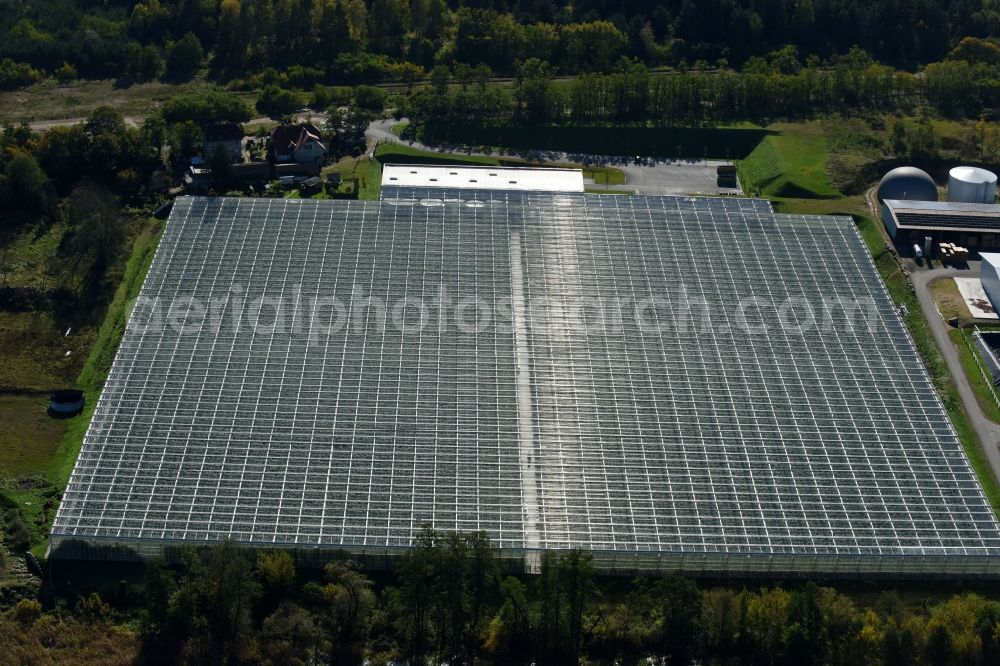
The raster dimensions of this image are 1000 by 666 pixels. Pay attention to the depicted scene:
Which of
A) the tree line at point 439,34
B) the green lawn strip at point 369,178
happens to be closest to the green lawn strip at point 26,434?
the green lawn strip at point 369,178

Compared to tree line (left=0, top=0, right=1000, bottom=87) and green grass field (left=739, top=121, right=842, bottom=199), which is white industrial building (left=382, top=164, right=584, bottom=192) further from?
tree line (left=0, top=0, right=1000, bottom=87)

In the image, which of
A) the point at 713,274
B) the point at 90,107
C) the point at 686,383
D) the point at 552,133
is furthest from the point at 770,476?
the point at 90,107

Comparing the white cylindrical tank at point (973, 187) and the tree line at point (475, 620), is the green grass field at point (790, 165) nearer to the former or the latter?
the white cylindrical tank at point (973, 187)

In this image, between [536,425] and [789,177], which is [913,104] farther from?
[536,425]

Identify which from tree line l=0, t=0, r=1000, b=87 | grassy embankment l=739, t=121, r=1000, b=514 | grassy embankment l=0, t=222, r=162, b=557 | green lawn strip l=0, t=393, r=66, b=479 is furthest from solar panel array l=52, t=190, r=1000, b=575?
tree line l=0, t=0, r=1000, b=87

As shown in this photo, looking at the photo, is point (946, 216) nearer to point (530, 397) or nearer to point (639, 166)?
point (639, 166)
